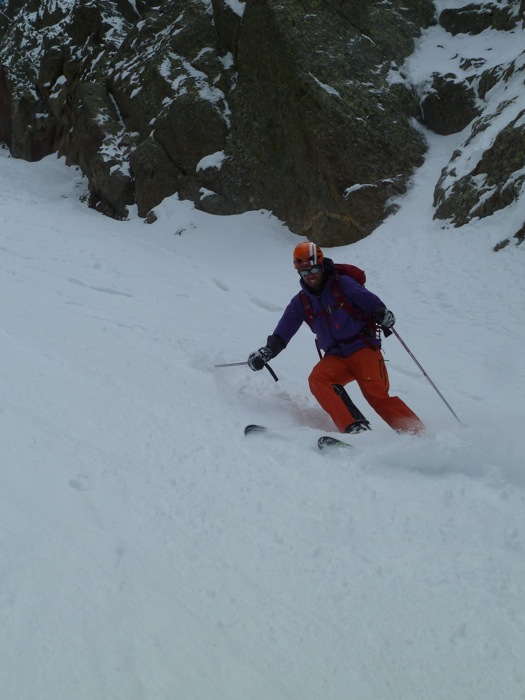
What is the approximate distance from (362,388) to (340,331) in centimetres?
55

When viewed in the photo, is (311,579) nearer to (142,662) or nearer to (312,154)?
(142,662)

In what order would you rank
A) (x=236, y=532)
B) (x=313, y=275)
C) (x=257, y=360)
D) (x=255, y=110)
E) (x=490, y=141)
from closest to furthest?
(x=236, y=532), (x=313, y=275), (x=257, y=360), (x=490, y=141), (x=255, y=110)

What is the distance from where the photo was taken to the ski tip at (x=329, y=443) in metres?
3.56

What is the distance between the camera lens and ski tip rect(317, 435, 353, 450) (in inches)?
140

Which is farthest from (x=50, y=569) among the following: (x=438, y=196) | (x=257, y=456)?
(x=438, y=196)

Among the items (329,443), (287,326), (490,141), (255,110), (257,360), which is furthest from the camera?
(255,110)

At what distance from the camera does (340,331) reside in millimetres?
4773

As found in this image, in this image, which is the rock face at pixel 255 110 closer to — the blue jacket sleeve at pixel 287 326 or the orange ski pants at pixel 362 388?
the blue jacket sleeve at pixel 287 326

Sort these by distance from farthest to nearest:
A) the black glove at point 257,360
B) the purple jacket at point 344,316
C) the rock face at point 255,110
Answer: the rock face at point 255,110
the black glove at point 257,360
the purple jacket at point 344,316

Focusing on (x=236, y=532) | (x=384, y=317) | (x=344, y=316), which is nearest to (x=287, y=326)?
(x=344, y=316)

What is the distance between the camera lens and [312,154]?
13.7 metres

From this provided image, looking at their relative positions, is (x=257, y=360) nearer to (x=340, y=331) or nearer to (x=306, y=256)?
(x=340, y=331)

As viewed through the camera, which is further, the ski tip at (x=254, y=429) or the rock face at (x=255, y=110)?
the rock face at (x=255, y=110)

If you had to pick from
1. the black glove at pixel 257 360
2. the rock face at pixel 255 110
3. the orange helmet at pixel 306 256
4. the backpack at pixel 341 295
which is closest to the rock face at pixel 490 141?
the rock face at pixel 255 110
